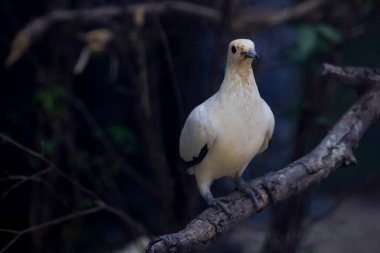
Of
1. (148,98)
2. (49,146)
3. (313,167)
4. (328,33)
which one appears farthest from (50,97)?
(313,167)

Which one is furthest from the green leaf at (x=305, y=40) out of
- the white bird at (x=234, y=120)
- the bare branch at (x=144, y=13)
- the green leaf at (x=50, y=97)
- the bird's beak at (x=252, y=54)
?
the green leaf at (x=50, y=97)

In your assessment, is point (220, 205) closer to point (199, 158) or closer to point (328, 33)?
point (199, 158)

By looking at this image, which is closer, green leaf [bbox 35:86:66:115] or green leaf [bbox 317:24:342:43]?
green leaf [bbox 317:24:342:43]

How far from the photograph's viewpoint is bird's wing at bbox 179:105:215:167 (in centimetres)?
221

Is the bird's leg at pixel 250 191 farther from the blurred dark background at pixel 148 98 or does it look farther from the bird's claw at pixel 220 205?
the blurred dark background at pixel 148 98

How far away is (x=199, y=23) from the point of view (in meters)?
3.70

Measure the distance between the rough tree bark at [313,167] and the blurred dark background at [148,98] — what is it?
1.59 ft

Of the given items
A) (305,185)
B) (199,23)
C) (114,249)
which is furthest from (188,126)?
(114,249)

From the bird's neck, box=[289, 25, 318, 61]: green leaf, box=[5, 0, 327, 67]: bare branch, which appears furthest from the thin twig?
the bird's neck

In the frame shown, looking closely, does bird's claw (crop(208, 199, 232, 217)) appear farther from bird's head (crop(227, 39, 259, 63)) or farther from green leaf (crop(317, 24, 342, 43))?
green leaf (crop(317, 24, 342, 43))

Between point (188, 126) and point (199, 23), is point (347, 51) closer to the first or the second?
point (199, 23)

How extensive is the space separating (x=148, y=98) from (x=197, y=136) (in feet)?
3.76

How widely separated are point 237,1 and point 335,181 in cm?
149

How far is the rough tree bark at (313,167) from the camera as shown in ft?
6.77
